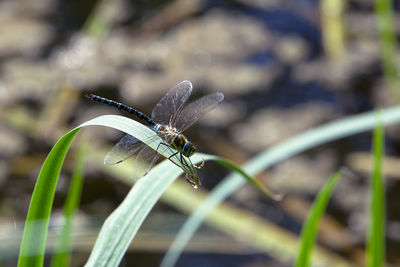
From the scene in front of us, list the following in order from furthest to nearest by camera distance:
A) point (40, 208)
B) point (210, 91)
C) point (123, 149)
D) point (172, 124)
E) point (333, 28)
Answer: point (333, 28)
point (210, 91)
point (172, 124)
point (123, 149)
point (40, 208)

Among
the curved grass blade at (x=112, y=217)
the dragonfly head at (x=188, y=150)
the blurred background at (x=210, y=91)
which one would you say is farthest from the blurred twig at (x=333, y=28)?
the curved grass blade at (x=112, y=217)

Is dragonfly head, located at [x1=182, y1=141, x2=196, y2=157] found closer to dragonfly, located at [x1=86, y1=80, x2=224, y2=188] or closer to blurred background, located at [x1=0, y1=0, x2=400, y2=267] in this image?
dragonfly, located at [x1=86, y1=80, x2=224, y2=188]

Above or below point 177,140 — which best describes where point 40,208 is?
below

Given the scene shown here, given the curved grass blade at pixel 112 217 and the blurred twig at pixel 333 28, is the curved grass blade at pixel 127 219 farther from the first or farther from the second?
the blurred twig at pixel 333 28

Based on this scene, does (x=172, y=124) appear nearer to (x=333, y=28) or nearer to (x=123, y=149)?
(x=123, y=149)

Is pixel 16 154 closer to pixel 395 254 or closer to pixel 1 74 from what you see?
pixel 1 74

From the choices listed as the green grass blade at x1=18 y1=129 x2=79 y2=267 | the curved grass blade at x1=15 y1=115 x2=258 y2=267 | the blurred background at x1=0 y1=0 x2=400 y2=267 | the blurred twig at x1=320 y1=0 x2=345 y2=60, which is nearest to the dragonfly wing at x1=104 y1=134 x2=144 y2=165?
the curved grass blade at x1=15 y1=115 x2=258 y2=267

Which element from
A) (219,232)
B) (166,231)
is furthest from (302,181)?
(166,231)

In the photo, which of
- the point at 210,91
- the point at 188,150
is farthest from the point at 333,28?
the point at 188,150
